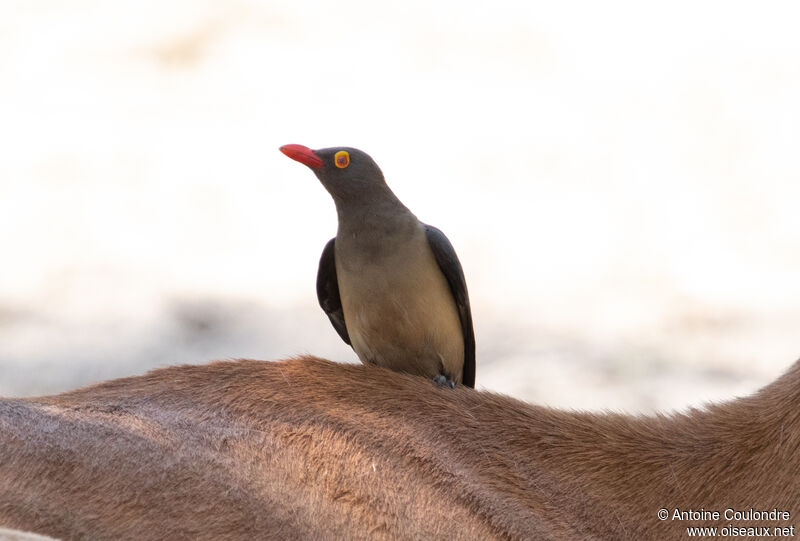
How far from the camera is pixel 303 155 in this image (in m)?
4.76

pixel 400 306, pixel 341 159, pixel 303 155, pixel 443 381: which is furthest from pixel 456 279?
pixel 303 155

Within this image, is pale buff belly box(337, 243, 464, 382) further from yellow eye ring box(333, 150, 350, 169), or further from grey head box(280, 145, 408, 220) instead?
yellow eye ring box(333, 150, 350, 169)

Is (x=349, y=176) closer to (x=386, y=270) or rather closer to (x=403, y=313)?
(x=386, y=270)

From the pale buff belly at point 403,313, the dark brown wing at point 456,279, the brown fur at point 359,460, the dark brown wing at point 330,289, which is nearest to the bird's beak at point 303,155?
the dark brown wing at point 330,289

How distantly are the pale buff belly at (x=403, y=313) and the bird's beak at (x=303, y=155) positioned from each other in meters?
0.60

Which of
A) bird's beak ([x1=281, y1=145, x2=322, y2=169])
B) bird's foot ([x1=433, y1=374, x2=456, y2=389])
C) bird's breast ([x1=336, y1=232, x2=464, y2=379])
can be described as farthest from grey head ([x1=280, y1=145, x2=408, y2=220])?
bird's foot ([x1=433, y1=374, x2=456, y2=389])

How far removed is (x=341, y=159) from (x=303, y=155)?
20cm

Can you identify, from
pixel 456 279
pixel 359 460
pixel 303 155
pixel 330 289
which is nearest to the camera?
pixel 359 460

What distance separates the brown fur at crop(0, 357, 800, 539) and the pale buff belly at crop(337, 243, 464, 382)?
18.7 inches

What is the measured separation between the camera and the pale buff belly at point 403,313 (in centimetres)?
472

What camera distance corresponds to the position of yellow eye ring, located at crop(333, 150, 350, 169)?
479 centimetres

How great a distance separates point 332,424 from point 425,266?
1285 millimetres

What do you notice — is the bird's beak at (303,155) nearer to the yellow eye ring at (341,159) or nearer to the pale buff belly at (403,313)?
the yellow eye ring at (341,159)

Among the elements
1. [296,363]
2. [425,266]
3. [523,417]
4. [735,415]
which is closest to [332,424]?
[296,363]
